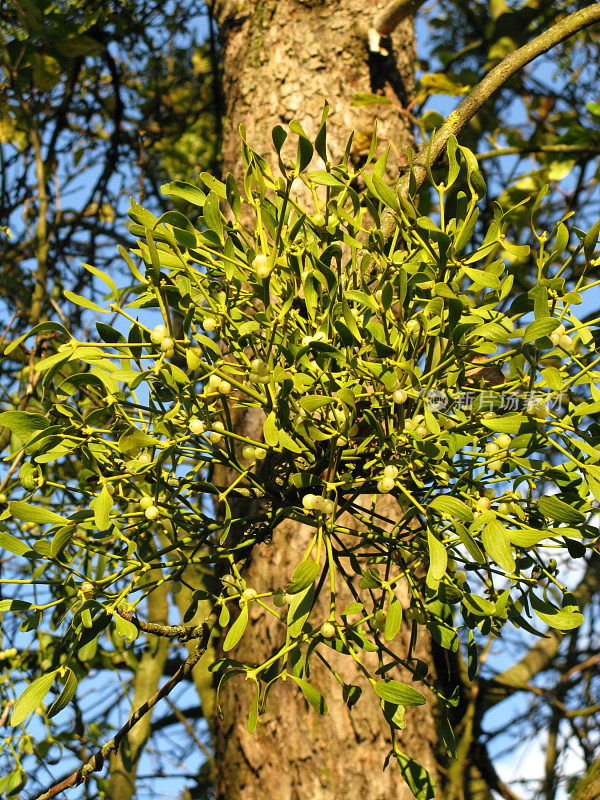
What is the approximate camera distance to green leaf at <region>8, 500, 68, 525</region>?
0.60m

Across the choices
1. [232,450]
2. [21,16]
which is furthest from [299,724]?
[21,16]

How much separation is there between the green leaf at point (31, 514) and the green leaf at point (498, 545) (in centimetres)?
36

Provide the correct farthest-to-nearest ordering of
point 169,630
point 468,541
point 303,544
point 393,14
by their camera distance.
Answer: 1. point 393,14
2. point 303,544
3. point 169,630
4. point 468,541

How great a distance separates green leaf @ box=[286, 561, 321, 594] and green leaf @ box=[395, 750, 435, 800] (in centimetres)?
23

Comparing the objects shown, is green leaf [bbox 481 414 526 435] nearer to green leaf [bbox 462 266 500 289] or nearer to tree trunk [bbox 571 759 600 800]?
green leaf [bbox 462 266 500 289]

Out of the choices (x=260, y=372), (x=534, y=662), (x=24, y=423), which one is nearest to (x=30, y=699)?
(x=24, y=423)

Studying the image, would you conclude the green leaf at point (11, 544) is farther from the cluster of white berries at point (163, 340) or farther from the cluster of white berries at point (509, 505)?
the cluster of white berries at point (509, 505)

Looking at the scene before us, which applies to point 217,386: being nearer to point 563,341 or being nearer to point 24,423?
point 24,423

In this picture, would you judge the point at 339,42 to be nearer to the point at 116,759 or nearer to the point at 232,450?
the point at 232,450

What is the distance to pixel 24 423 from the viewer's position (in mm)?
640

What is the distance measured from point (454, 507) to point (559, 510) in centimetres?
10

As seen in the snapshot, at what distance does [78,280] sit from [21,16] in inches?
26.4

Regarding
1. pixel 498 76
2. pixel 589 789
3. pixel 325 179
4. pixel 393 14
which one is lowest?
pixel 589 789

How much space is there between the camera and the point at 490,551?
53 centimetres
